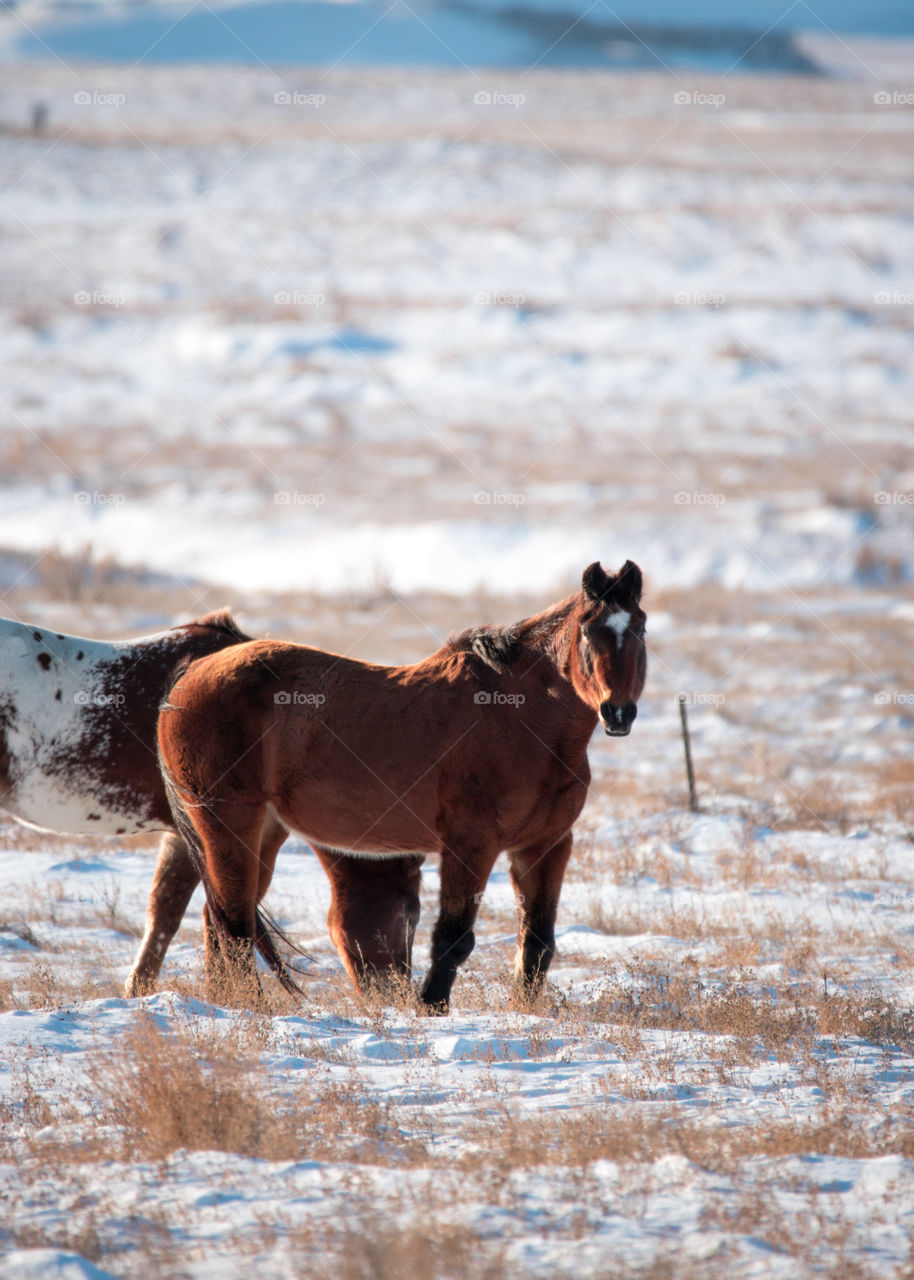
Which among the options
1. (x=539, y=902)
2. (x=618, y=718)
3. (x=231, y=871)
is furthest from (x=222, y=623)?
(x=618, y=718)

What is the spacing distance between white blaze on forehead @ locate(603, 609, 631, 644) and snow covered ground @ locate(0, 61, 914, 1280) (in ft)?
6.08

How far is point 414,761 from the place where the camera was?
5.73m

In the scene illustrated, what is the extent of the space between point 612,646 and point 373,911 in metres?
2.20

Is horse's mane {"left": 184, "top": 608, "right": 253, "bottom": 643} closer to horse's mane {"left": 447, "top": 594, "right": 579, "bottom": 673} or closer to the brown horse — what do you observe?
the brown horse

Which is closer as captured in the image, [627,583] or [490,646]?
[627,583]

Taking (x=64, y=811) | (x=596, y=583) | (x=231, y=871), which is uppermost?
(x=596, y=583)

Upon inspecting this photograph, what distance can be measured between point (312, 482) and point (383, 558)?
23.1 feet

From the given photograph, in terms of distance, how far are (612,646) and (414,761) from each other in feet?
4.07

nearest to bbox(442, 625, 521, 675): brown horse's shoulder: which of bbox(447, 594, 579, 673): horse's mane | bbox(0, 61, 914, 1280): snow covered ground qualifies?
bbox(447, 594, 579, 673): horse's mane

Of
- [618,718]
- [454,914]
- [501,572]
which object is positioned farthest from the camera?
[501,572]

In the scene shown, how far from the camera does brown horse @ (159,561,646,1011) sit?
5.57 metres

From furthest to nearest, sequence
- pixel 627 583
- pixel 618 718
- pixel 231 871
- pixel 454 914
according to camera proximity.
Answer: pixel 231 871, pixel 454 914, pixel 627 583, pixel 618 718

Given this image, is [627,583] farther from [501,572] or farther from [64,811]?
[501,572]

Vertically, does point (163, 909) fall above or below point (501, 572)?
below
